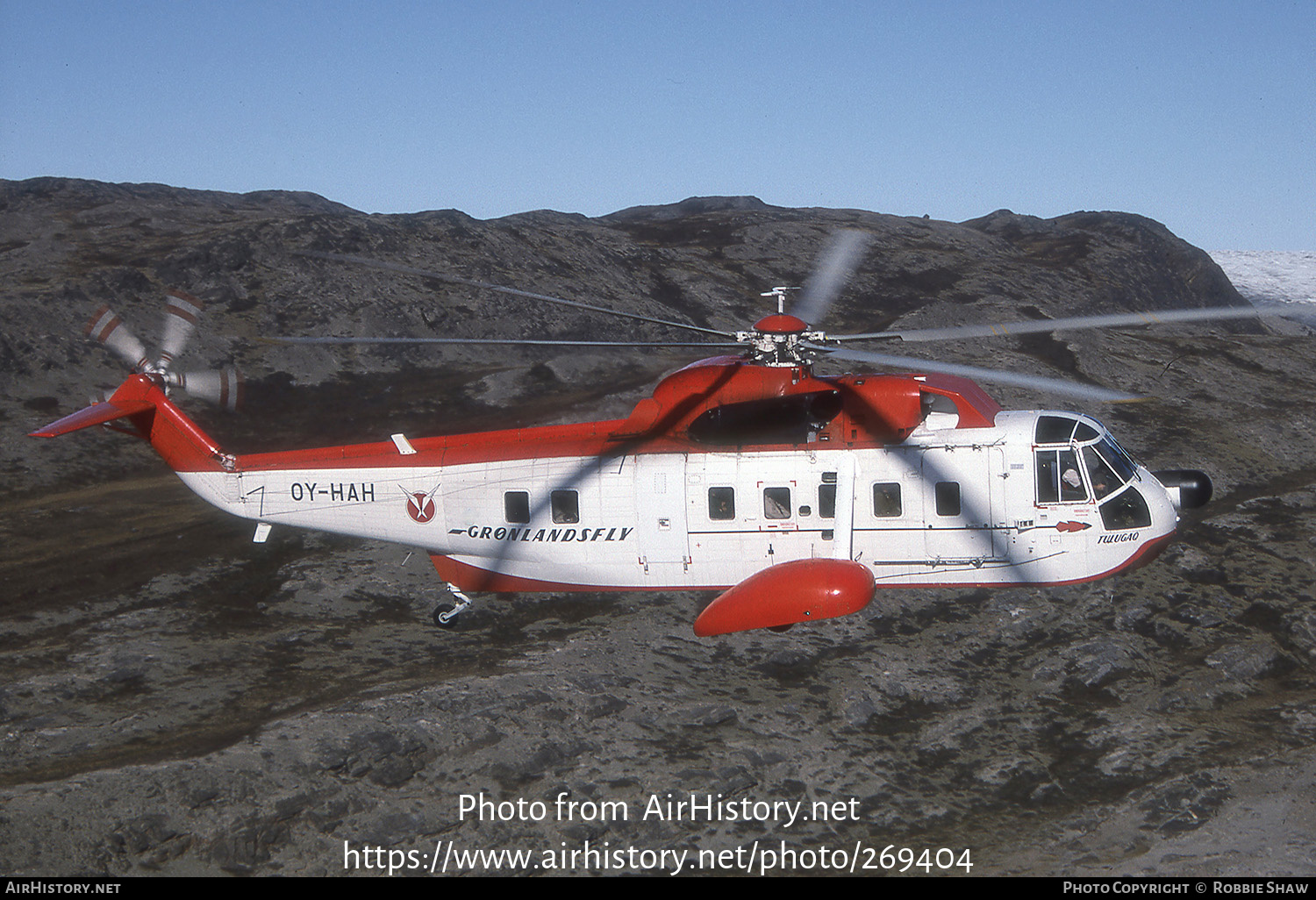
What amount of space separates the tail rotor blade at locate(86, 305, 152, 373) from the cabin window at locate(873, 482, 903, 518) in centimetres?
1361

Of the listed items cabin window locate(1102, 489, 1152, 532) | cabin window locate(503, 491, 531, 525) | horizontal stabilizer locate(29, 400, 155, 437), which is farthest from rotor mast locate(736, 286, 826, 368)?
horizontal stabilizer locate(29, 400, 155, 437)

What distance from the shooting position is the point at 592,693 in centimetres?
1578

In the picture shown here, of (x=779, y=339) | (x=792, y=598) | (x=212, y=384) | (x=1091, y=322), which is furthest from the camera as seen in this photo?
(x=212, y=384)

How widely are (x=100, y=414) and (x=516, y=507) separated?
825cm


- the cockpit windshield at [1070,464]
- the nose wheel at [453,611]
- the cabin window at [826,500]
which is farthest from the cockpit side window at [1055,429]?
the nose wheel at [453,611]

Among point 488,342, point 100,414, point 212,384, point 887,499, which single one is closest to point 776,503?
point 887,499

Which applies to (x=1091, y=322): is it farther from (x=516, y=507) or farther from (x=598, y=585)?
(x=516, y=507)

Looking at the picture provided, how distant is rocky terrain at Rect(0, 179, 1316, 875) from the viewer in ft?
40.9

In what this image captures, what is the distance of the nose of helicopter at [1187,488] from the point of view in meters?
16.3

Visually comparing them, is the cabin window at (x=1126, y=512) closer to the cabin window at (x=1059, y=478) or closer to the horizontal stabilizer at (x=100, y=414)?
the cabin window at (x=1059, y=478)

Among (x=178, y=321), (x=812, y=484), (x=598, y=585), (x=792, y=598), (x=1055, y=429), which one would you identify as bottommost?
(x=598, y=585)

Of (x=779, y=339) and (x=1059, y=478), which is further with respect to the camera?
(x=1059, y=478)

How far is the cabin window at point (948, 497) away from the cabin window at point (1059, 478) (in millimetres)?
1302

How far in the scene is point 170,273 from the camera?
43.6 m
